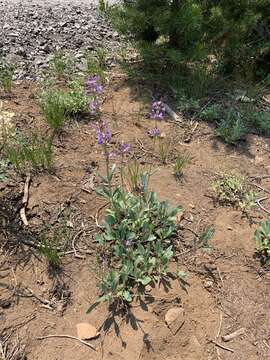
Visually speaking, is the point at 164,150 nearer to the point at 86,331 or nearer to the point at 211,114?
the point at 211,114

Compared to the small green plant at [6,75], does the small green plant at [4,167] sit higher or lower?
lower

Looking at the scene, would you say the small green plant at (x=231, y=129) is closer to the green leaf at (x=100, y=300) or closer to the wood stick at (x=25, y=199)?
the wood stick at (x=25, y=199)

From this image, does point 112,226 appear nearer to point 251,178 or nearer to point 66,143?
point 66,143

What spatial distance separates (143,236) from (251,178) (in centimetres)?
127

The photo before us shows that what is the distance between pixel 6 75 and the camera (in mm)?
4211

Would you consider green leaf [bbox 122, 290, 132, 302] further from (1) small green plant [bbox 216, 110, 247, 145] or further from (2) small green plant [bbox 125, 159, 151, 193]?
(1) small green plant [bbox 216, 110, 247, 145]

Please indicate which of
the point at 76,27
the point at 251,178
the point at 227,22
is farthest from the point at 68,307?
the point at 76,27

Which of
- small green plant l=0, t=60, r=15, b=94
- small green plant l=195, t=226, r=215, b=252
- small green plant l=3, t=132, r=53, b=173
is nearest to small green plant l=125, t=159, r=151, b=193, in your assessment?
small green plant l=195, t=226, r=215, b=252

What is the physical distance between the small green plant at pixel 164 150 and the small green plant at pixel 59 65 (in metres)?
1.44

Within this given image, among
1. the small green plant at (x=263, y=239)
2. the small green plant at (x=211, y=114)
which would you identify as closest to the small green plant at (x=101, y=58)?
the small green plant at (x=211, y=114)

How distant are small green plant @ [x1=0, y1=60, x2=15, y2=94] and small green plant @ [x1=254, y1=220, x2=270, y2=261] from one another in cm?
276

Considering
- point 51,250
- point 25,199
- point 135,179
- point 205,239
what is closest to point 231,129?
point 135,179

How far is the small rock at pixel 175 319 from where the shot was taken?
8.38 feet

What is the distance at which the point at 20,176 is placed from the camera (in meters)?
3.36
